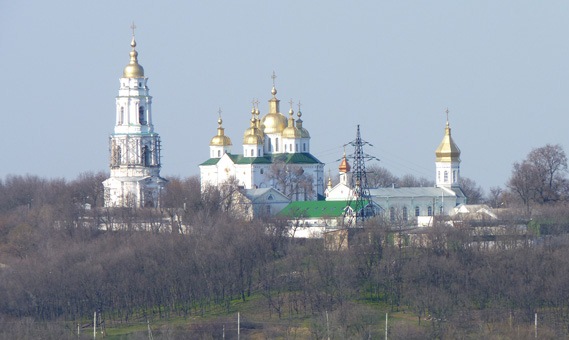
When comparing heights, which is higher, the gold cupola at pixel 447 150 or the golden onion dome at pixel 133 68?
the golden onion dome at pixel 133 68

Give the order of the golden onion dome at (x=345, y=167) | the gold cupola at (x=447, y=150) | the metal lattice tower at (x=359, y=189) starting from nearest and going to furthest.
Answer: the metal lattice tower at (x=359, y=189)
the gold cupola at (x=447, y=150)
the golden onion dome at (x=345, y=167)

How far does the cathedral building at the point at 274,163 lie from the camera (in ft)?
226

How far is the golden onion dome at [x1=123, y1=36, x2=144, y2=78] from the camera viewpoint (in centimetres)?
6869

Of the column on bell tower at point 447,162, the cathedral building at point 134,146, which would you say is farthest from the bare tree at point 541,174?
the cathedral building at point 134,146

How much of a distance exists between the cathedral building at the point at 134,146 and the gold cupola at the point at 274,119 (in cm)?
403

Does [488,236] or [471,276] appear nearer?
[471,276]

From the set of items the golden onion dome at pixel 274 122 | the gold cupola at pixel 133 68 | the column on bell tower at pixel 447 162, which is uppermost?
the gold cupola at pixel 133 68

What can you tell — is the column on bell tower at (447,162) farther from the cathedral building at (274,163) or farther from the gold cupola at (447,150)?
the cathedral building at (274,163)

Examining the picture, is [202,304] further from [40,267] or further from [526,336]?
[526,336]

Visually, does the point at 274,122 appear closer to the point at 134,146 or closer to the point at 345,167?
the point at 345,167

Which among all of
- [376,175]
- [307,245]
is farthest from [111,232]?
[376,175]

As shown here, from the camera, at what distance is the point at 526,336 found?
42000 millimetres

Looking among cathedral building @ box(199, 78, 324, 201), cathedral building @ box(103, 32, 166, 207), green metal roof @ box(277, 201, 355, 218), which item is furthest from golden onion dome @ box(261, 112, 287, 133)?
green metal roof @ box(277, 201, 355, 218)

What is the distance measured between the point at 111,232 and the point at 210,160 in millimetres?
11842
